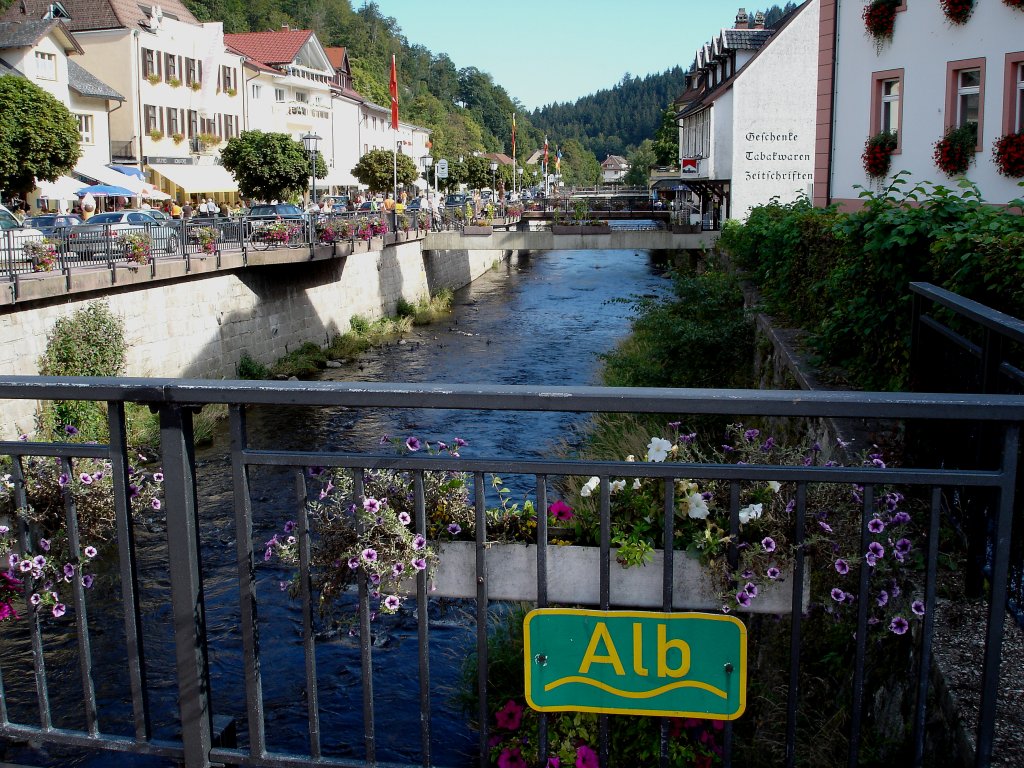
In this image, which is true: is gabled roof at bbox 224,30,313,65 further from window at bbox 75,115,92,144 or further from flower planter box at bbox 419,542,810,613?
flower planter box at bbox 419,542,810,613

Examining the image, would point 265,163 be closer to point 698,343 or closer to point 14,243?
point 14,243

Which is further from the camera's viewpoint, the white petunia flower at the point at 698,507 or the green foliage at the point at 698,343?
the green foliage at the point at 698,343

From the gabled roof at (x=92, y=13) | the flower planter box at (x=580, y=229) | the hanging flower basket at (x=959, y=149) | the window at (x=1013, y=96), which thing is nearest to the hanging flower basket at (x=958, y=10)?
the window at (x=1013, y=96)

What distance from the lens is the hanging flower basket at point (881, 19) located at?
1745 cm

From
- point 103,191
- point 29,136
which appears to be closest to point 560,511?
point 29,136

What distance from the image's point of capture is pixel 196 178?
160 ft

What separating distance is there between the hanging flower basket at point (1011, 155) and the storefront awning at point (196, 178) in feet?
122

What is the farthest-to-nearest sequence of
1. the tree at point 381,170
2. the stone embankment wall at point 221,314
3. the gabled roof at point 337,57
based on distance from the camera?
the gabled roof at point 337,57
the tree at point 381,170
the stone embankment wall at point 221,314

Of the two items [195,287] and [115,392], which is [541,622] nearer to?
[115,392]

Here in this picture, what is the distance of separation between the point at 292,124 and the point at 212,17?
120 ft

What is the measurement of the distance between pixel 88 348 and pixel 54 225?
900cm

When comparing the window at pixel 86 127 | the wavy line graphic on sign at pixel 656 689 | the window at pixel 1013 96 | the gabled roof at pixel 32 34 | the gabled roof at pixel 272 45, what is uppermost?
the gabled roof at pixel 272 45

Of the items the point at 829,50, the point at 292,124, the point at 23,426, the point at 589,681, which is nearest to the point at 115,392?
the point at 589,681

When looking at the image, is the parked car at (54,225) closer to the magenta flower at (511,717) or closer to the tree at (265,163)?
the tree at (265,163)
